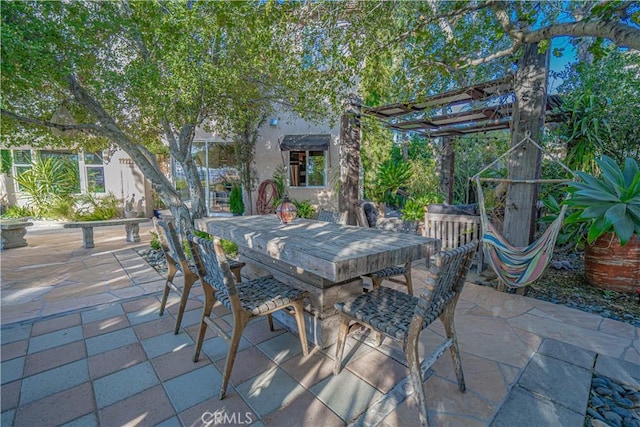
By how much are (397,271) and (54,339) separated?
2.95 m

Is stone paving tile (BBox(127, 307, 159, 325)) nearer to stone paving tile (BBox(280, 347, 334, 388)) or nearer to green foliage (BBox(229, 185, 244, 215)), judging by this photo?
stone paving tile (BBox(280, 347, 334, 388))

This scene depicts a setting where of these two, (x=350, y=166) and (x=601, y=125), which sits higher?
(x=601, y=125)

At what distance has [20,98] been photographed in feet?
13.7

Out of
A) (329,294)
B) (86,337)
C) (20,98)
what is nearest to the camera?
(329,294)

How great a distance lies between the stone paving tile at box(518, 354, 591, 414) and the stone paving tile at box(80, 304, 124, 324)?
11.1ft

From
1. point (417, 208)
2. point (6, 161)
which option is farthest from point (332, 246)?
point (6, 161)

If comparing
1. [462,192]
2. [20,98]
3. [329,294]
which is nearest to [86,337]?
[329,294]

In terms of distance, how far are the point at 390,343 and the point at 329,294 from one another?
63cm

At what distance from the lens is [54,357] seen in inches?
82.5

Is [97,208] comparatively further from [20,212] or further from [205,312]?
[205,312]

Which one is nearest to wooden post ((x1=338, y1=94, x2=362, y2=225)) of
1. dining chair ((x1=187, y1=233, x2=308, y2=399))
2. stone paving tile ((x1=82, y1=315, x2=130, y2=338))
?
dining chair ((x1=187, y1=233, x2=308, y2=399))

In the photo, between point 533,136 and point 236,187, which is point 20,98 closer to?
point 236,187

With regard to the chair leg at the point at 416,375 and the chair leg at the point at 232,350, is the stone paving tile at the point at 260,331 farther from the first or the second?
the chair leg at the point at 416,375

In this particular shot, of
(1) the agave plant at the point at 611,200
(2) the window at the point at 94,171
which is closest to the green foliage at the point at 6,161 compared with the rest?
(2) the window at the point at 94,171
